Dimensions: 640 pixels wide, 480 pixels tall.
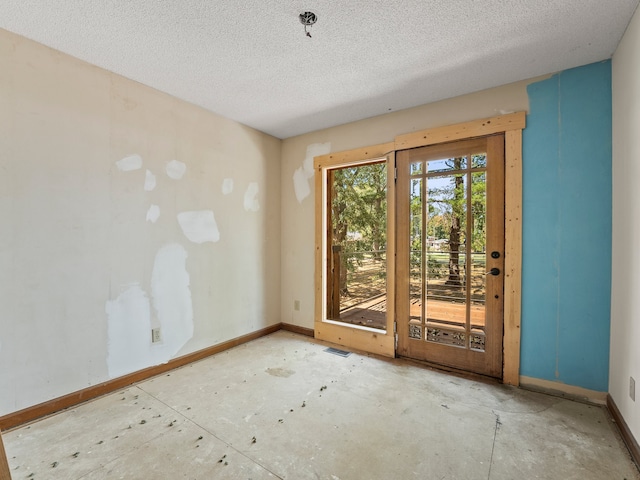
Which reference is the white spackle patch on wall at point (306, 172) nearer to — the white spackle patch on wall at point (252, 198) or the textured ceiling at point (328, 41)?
the white spackle patch on wall at point (252, 198)

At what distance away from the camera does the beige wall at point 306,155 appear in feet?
9.14

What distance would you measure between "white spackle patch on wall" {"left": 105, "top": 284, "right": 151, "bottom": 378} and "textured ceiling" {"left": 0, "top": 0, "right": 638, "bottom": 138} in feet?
6.01

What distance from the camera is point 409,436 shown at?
1.84 metres

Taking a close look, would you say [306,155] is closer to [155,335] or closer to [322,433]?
[155,335]

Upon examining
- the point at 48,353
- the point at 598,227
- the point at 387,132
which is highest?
the point at 387,132

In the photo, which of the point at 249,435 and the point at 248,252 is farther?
the point at 248,252

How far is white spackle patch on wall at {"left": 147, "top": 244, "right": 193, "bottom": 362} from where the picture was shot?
2693mm

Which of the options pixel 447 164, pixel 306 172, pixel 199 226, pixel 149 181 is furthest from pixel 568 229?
pixel 149 181

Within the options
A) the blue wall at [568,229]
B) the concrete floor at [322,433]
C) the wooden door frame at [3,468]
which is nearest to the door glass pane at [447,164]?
the blue wall at [568,229]

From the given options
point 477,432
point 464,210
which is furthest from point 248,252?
point 477,432

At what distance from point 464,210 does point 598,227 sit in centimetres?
91

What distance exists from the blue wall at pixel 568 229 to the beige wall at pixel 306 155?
0.60 metres

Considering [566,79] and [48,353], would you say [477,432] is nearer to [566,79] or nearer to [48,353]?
[566,79]

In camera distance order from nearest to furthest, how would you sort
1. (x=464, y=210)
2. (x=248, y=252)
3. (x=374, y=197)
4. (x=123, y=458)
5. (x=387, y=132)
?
(x=123, y=458) < (x=464, y=210) < (x=387, y=132) < (x=248, y=252) < (x=374, y=197)
